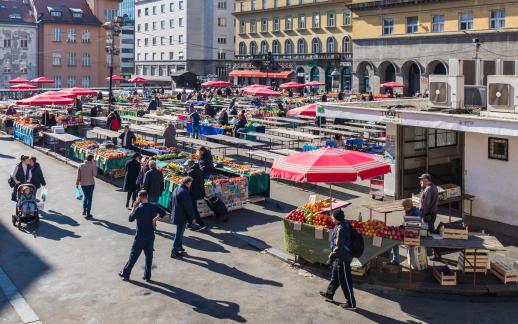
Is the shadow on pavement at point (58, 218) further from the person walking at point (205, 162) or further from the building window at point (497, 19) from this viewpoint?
the building window at point (497, 19)

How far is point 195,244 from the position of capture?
1412cm

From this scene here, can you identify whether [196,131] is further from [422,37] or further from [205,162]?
[422,37]

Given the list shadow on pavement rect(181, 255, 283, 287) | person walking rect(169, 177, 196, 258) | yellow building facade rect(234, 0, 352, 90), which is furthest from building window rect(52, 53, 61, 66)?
shadow on pavement rect(181, 255, 283, 287)

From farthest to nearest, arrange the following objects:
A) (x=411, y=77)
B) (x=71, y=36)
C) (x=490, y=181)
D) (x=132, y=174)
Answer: (x=71, y=36), (x=411, y=77), (x=132, y=174), (x=490, y=181)

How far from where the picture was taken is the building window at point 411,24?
188ft

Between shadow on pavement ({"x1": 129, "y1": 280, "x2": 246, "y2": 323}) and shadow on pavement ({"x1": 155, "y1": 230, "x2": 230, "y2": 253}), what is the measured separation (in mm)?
2349

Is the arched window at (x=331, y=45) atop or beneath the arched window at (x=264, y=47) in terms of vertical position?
beneath

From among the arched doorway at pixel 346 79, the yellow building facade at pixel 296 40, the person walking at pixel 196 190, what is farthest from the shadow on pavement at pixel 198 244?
the arched doorway at pixel 346 79

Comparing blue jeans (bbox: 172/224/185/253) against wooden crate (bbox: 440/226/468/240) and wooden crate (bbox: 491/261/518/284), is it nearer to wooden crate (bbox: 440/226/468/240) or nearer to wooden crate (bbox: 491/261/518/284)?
wooden crate (bbox: 440/226/468/240)

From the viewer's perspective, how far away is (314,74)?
260 feet

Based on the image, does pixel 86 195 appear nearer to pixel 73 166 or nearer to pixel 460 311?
pixel 73 166

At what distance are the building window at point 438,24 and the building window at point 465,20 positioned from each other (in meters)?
2.00

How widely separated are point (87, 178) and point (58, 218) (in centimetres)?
143

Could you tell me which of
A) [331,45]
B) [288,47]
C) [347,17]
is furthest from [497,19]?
[288,47]
